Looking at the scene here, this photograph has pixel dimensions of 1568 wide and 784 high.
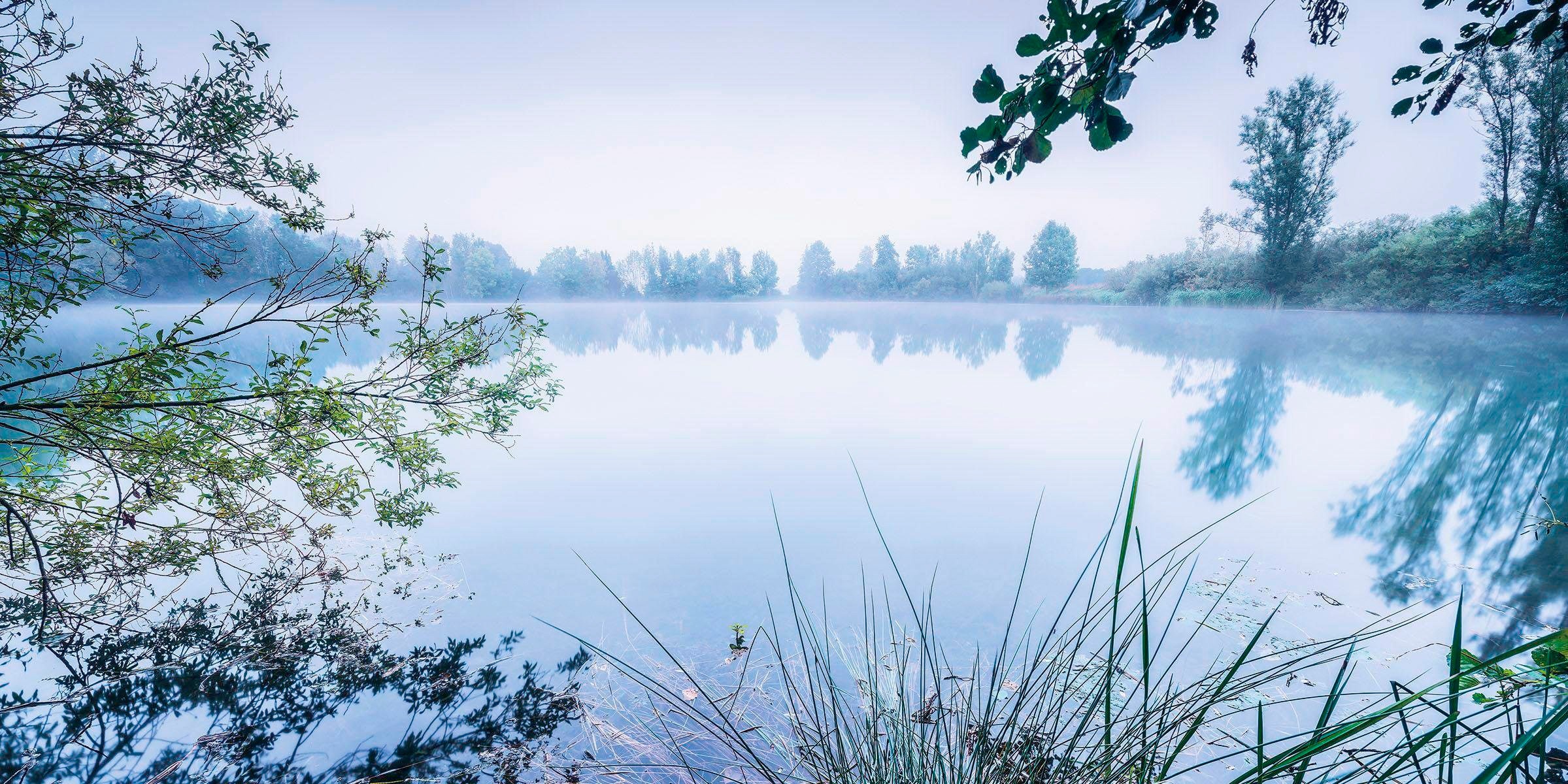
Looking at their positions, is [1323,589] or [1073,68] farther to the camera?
[1323,589]

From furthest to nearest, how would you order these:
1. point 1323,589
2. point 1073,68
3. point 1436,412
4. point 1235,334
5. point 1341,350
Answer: point 1235,334
point 1341,350
point 1436,412
point 1323,589
point 1073,68

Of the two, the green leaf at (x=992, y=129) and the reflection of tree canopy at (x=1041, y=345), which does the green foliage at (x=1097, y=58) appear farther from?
the reflection of tree canopy at (x=1041, y=345)

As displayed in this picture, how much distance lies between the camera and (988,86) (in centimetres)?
143

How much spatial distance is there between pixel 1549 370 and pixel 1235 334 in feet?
29.4

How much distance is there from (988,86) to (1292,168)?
94.6 ft

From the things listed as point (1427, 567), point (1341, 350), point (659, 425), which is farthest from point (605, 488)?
point (1341, 350)

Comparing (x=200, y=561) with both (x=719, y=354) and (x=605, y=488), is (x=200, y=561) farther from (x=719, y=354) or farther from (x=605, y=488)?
(x=719, y=354)

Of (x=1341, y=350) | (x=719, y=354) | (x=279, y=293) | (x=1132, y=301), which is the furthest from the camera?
(x=1132, y=301)

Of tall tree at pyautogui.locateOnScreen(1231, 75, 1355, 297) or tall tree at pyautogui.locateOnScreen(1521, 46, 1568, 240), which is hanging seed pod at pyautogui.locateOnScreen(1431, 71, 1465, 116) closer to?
tall tree at pyautogui.locateOnScreen(1521, 46, 1568, 240)

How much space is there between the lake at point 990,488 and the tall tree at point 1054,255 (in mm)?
27496

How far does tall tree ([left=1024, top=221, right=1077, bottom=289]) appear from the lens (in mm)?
39562

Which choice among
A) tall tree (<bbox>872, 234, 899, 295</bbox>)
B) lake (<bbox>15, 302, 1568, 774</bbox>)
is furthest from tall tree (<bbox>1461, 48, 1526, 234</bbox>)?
tall tree (<bbox>872, 234, 899, 295</bbox>)

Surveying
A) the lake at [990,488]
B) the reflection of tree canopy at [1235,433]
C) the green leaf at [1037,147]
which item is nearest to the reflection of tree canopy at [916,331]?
the lake at [990,488]

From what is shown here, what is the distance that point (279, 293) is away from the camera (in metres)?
2.29
